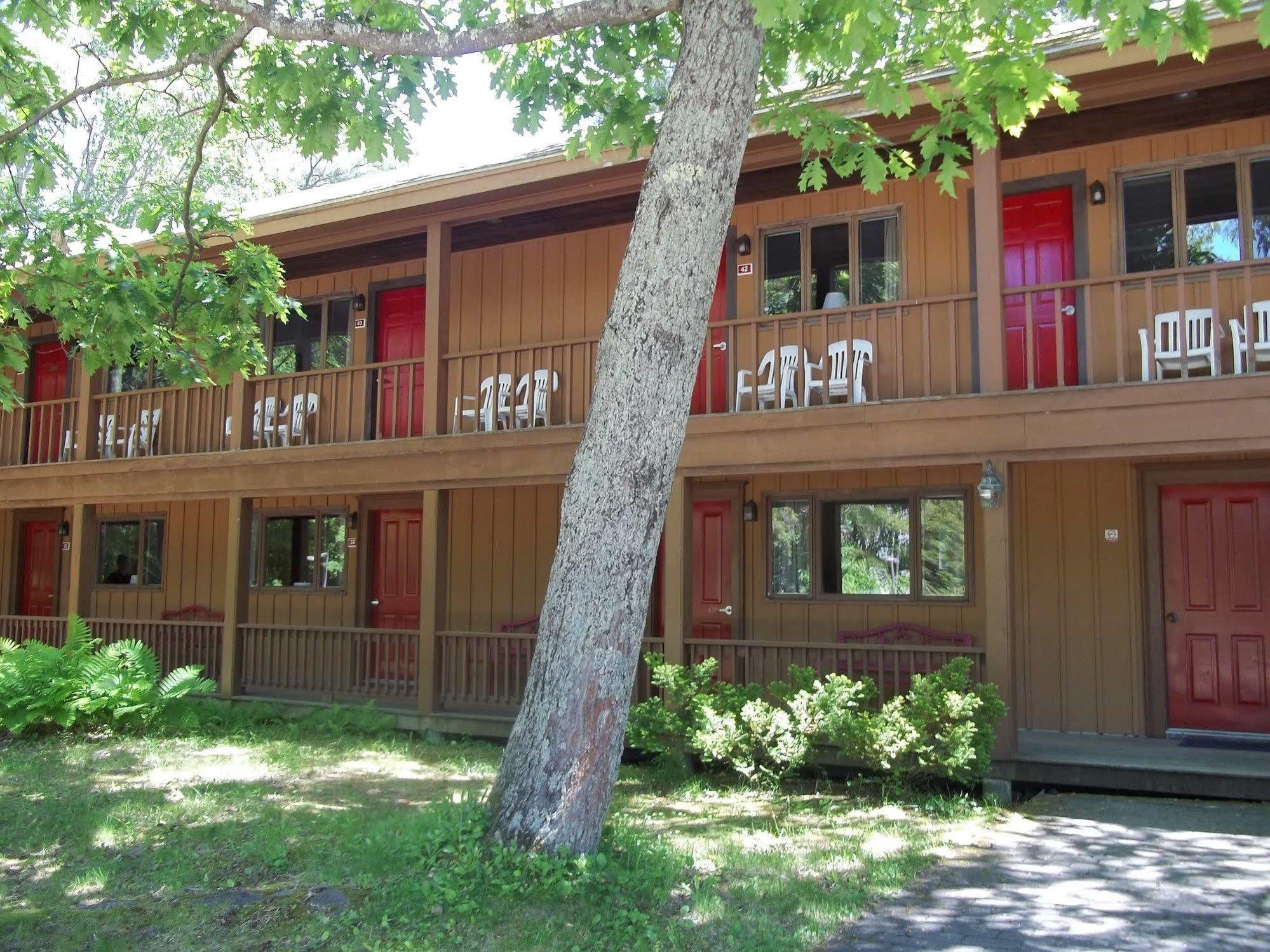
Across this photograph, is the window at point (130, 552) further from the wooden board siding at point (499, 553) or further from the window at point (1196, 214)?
the window at point (1196, 214)

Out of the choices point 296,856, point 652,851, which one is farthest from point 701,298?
point 296,856

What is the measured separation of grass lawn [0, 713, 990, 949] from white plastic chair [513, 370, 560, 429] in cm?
367

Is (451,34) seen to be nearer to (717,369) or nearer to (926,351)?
(926,351)

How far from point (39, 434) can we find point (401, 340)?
518 centimetres

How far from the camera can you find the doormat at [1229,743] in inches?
359

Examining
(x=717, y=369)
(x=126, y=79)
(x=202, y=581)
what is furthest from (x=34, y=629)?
(x=717, y=369)

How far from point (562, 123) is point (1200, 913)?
686cm

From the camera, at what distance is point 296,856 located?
654 cm

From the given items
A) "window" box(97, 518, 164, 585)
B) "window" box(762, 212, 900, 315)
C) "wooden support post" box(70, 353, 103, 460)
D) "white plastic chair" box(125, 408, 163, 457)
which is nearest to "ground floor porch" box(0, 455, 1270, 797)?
"wooden support post" box(70, 353, 103, 460)

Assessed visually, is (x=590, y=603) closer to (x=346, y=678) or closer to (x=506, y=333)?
(x=346, y=678)

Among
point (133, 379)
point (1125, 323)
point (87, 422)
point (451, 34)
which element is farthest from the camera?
point (133, 379)

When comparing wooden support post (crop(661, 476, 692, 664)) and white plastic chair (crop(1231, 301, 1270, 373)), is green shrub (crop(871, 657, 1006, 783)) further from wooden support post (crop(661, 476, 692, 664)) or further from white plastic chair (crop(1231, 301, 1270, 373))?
white plastic chair (crop(1231, 301, 1270, 373))

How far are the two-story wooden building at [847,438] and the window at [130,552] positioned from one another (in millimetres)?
2036

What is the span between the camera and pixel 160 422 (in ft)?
44.6
